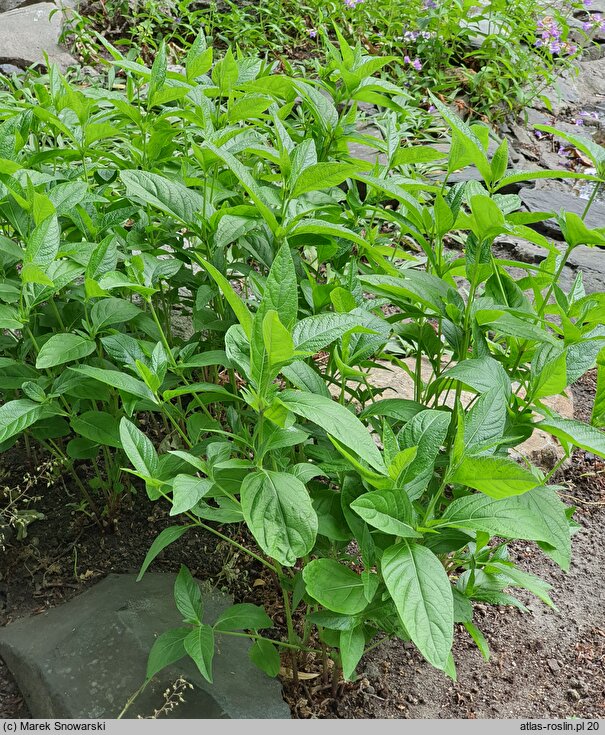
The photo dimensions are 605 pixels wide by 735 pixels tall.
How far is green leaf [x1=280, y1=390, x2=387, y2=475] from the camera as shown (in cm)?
111

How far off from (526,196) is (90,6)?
3773mm

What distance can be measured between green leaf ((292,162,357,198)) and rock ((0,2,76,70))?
4.44 meters

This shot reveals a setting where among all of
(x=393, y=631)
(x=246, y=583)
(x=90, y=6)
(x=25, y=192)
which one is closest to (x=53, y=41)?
(x=90, y=6)

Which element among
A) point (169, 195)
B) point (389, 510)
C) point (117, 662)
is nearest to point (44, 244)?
point (169, 195)

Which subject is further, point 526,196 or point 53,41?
point 53,41

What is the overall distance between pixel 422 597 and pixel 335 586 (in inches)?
10.6

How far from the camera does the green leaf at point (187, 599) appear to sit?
1580mm

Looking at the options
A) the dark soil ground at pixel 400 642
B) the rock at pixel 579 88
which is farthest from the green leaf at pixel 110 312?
the rock at pixel 579 88

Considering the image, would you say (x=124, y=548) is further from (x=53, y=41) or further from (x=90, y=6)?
(x=90, y=6)

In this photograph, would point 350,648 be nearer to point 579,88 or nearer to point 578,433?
point 578,433

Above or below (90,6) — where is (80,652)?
below

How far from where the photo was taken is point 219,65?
1.84m

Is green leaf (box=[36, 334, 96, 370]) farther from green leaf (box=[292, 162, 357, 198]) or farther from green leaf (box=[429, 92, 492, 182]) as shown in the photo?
green leaf (box=[429, 92, 492, 182])

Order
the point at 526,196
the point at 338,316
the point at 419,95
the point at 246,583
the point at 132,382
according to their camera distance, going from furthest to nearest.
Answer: the point at 419,95 → the point at 526,196 → the point at 246,583 → the point at 132,382 → the point at 338,316
